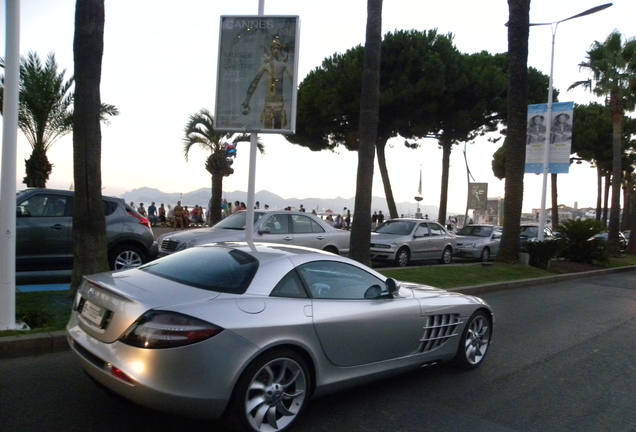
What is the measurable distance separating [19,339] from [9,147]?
6.58ft

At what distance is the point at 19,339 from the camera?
540 centimetres

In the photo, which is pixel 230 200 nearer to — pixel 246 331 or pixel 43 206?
pixel 43 206

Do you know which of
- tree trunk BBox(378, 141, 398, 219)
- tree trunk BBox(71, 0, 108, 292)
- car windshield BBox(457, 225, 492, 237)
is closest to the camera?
tree trunk BBox(71, 0, 108, 292)

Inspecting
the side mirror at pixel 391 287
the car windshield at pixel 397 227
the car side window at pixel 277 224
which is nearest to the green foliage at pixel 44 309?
the side mirror at pixel 391 287

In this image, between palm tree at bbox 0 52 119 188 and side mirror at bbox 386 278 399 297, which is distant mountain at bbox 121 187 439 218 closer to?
palm tree at bbox 0 52 119 188

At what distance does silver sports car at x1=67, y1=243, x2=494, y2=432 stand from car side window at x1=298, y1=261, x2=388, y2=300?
0.04 feet

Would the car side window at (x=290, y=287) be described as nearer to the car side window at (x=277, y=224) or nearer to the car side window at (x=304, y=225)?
the car side window at (x=277, y=224)

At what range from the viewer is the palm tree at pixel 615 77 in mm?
26016

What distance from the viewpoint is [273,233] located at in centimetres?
1176

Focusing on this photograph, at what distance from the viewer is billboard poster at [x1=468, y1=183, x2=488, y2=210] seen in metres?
32.5

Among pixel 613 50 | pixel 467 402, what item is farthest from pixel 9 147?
pixel 613 50

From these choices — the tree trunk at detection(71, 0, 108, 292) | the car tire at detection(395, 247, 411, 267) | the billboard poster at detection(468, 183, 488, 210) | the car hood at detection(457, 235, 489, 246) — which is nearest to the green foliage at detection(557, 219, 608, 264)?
the car hood at detection(457, 235, 489, 246)

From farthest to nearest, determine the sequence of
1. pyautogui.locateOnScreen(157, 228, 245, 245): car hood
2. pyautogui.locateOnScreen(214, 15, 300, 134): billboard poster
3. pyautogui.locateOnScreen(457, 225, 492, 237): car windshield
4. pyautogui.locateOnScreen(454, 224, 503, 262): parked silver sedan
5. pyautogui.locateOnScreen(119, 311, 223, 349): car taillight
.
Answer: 1. pyautogui.locateOnScreen(457, 225, 492, 237): car windshield
2. pyautogui.locateOnScreen(454, 224, 503, 262): parked silver sedan
3. pyautogui.locateOnScreen(157, 228, 245, 245): car hood
4. pyautogui.locateOnScreen(214, 15, 300, 134): billboard poster
5. pyautogui.locateOnScreen(119, 311, 223, 349): car taillight

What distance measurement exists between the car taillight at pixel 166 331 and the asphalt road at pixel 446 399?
83 centimetres
